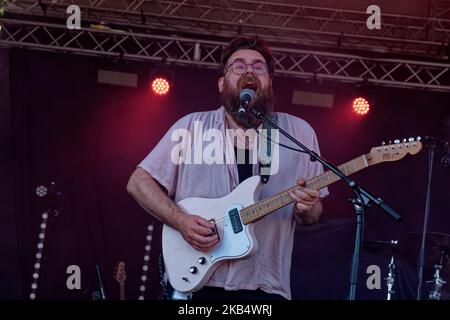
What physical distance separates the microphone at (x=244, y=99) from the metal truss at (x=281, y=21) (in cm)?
286

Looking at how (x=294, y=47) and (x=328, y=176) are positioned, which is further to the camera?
(x=294, y=47)

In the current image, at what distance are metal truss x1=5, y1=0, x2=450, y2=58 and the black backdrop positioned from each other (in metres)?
0.43

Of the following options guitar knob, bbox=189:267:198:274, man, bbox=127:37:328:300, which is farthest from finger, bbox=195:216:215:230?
guitar knob, bbox=189:267:198:274

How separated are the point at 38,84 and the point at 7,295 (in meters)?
2.03

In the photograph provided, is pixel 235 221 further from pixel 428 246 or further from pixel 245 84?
pixel 428 246

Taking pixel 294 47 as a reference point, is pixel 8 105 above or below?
below

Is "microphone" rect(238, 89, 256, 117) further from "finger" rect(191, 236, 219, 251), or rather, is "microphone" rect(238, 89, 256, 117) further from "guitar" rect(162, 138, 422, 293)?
"finger" rect(191, 236, 219, 251)

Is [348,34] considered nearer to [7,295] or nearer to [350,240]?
[350,240]

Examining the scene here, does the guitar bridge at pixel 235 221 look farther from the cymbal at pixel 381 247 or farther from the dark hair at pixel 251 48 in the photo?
the cymbal at pixel 381 247

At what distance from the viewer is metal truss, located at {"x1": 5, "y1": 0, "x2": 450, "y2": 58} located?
6.49 meters

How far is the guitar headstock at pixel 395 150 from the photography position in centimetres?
Result: 352
